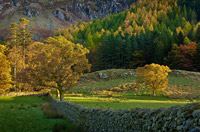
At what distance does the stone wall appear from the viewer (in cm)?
393

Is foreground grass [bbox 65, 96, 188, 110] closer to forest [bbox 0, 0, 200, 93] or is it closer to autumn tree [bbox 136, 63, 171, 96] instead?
forest [bbox 0, 0, 200, 93]

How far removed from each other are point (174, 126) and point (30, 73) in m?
28.4

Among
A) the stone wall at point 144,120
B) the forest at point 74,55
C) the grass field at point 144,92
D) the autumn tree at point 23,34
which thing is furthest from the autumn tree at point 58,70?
the autumn tree at point 23,34

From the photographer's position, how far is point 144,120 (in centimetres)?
583

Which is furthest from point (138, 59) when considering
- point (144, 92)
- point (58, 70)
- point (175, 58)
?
point (58, 70)

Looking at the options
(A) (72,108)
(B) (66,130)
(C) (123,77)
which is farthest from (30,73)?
(C) (123,77)

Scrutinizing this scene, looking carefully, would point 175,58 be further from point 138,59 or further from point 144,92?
point 144,92

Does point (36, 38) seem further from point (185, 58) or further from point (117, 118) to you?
point (117, 118)

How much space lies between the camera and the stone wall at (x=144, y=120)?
393 cm

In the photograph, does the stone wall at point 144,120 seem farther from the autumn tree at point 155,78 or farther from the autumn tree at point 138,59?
the autumn tree at point 138,59

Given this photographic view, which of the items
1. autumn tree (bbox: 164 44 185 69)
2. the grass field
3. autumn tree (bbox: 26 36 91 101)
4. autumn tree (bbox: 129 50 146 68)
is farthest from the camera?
autumn tree (bbox: 129 50 146 68)

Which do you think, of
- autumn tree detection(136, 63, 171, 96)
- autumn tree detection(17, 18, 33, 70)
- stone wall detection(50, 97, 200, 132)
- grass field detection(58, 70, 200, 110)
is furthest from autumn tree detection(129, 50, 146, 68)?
stone wall detection(50, 97, 200, 132)

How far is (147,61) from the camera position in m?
74.6

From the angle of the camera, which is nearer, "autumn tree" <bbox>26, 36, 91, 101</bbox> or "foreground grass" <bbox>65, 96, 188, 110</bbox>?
"foreground grass" <bbox>65, 96, 188, 110</bbox>
